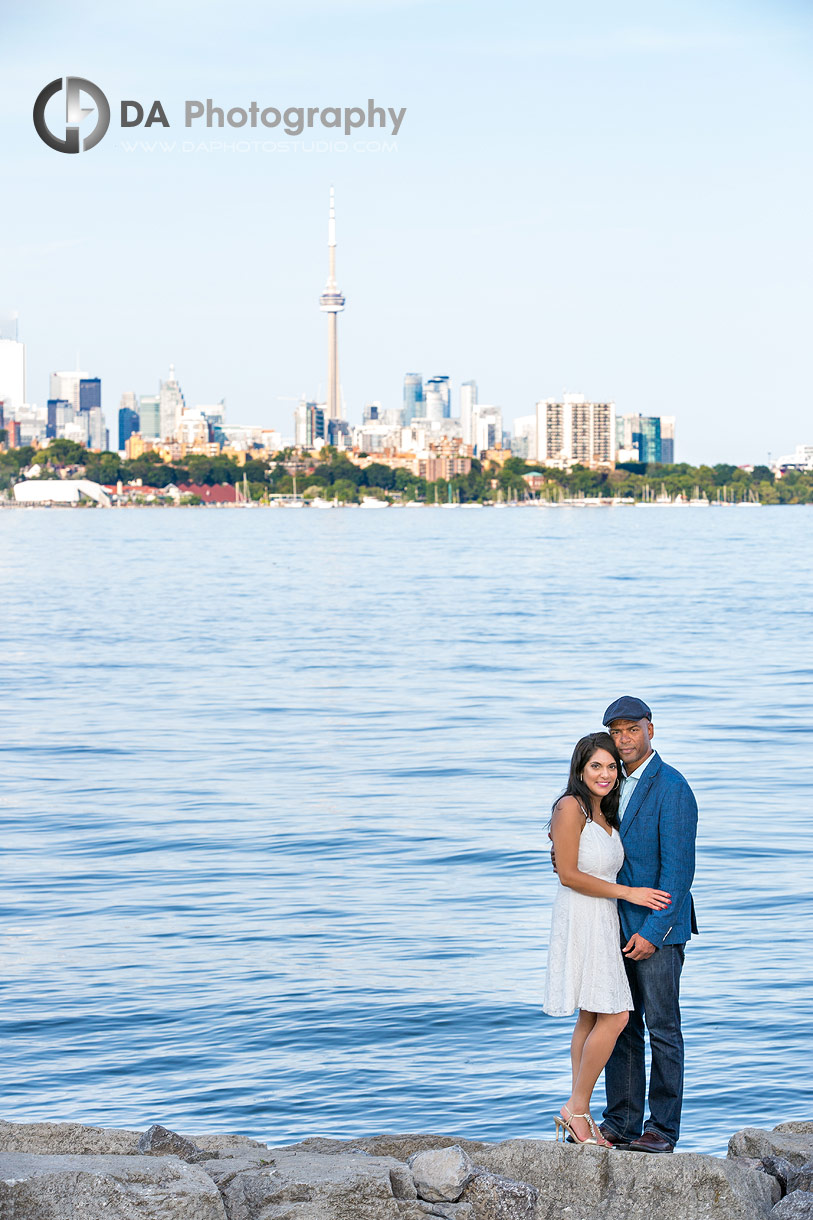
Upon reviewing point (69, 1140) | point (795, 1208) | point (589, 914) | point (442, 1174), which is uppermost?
point (589, 914)

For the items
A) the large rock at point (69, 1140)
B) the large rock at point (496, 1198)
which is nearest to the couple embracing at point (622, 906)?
the large rock at point (496, 1198)

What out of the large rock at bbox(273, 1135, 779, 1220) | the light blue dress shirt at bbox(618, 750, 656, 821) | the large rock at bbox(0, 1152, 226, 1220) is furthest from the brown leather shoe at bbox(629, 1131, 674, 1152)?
the large rock at bbox(0, 1152, 226, 1220)

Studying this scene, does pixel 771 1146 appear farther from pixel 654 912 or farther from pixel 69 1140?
pixel 69 1140

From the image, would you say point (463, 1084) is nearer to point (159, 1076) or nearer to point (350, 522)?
point (159, 1076)

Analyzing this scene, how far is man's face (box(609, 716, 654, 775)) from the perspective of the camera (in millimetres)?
Answer: 5523

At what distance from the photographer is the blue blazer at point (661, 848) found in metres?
5.45

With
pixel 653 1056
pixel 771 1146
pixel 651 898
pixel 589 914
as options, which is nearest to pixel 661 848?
pixel 651 898

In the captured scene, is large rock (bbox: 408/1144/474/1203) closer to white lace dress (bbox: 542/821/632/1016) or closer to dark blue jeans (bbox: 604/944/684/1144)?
white lace dress (bbox: 542/821/632/1016)

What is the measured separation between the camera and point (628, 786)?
5.58m

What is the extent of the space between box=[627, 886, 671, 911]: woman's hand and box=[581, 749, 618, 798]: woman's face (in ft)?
1.13

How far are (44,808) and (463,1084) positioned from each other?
29.7 ft

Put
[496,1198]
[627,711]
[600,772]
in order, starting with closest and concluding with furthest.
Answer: [496,1198]
[600,772]
[627,711]

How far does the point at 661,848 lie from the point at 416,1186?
135 cm

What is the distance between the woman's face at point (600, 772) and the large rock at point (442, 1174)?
123cm
